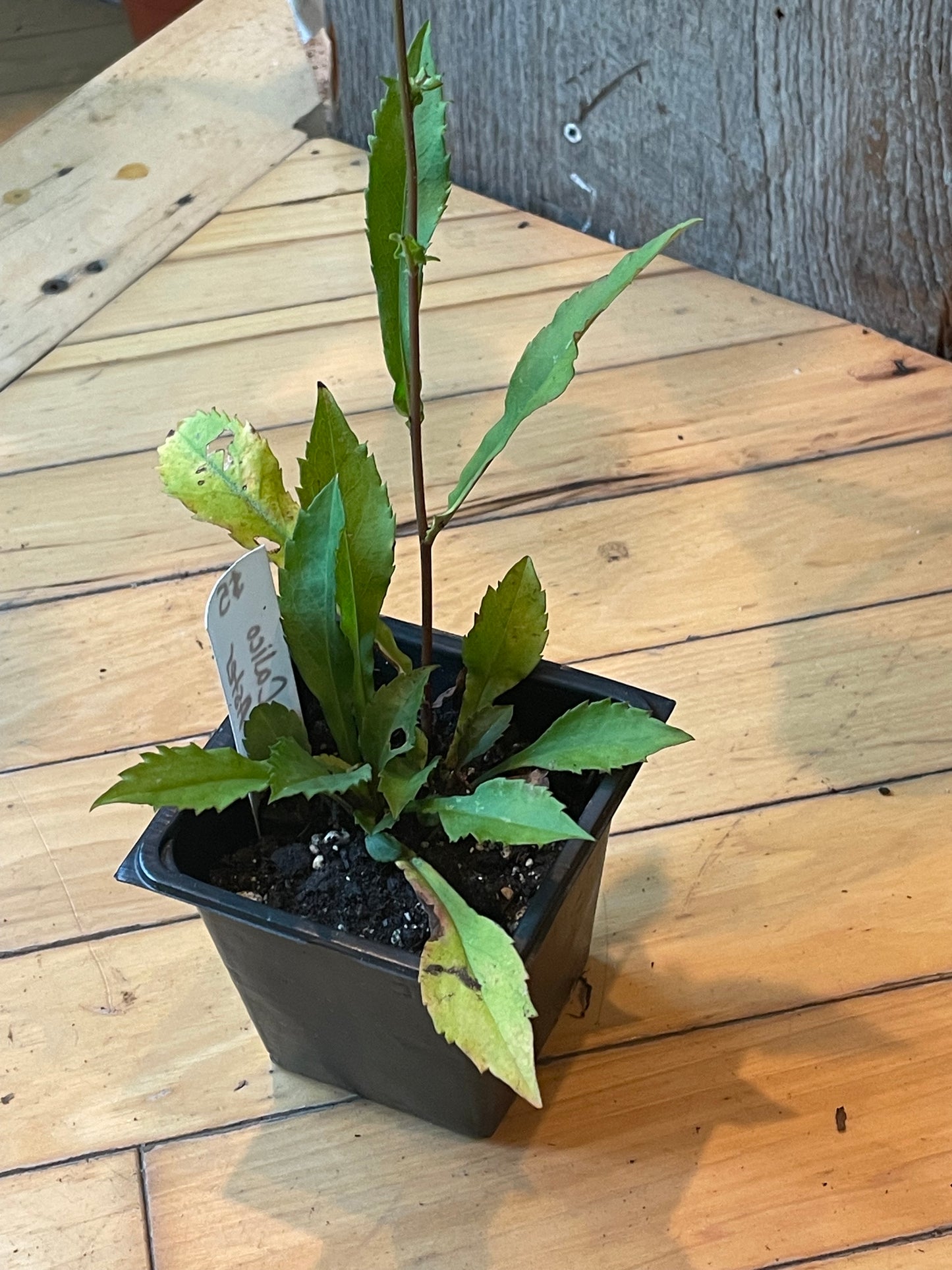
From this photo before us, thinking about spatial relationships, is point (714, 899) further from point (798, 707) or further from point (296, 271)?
point (296, 271)

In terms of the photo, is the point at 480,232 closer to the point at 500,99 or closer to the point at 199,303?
the point at 500,99

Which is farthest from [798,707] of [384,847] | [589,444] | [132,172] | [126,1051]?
[132,172]

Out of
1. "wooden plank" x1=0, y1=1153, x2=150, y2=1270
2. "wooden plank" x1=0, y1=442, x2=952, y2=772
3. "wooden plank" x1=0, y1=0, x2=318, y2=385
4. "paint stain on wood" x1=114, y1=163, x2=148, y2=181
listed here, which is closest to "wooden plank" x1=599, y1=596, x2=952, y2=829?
"wooden plank" x1=0, y1=442, x2=952, y2=772

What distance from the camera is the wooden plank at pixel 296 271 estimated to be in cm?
130

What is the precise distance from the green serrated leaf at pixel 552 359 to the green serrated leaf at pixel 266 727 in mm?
129

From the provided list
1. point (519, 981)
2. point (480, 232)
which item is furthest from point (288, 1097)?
point (480, 232)

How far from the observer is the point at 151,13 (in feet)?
5.99

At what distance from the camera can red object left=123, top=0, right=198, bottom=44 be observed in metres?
1.81

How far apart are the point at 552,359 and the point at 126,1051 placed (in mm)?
533

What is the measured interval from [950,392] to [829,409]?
4.6 inches

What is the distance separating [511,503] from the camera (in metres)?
1.12

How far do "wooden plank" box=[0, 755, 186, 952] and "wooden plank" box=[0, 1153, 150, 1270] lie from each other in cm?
16

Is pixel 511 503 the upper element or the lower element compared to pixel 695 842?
upper

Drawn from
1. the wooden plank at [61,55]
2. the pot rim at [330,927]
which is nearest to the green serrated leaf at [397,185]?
the pot rim at [330,927]
